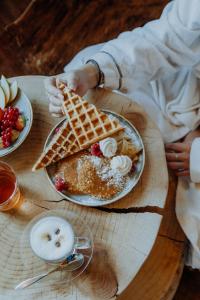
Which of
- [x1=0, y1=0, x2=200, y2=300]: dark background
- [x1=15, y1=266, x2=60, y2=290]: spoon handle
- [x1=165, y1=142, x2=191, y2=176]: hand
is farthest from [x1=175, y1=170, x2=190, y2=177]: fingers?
[x1=0, y1=0, x2=200, y2=300]: dark background

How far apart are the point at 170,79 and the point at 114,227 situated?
58 centimetres

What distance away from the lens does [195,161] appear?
1.46 meters

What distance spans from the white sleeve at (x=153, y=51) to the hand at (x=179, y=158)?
0.25 metres

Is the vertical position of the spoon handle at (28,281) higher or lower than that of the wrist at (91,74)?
lower

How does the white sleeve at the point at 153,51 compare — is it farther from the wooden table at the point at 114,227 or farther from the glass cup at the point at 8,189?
the glass cup at the point at 8,189

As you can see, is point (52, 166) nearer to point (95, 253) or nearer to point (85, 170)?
point (85, 170)

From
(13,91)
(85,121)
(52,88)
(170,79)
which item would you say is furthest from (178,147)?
(13,91)

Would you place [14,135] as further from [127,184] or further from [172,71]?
[172,71]

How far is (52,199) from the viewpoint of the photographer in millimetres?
1368

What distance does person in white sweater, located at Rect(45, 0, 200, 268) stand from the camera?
140 centimetres

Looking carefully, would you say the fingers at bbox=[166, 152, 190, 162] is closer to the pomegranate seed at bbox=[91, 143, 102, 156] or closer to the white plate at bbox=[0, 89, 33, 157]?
the pomegranate seed at bbox=[91, 143, 102, 156]

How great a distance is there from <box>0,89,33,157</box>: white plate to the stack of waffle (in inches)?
3.8

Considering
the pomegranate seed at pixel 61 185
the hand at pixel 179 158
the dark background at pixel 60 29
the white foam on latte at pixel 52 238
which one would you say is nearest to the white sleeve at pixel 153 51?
the hand at pixel 179 158

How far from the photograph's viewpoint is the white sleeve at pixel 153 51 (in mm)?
1392
